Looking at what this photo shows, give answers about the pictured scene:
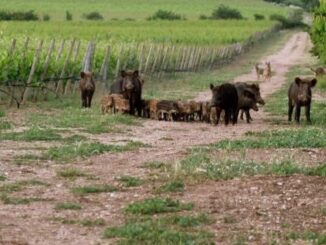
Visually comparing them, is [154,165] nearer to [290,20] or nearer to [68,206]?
[68,206]

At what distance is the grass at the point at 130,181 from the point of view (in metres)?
11.2

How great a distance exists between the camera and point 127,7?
11844 cm

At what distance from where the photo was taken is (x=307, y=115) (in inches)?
775

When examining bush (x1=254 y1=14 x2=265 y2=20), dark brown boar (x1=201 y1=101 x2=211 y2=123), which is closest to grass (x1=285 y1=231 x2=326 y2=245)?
dark brown boar (x1=201 y1=101 x2=211 y2=123)

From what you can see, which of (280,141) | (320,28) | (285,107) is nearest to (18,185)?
(280,141)

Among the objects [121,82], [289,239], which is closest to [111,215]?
[289,239]

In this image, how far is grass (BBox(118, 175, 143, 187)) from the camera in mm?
11188

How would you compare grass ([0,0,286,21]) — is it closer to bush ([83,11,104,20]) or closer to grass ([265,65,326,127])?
bush ([83,11,104,20])

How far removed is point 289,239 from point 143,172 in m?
3.90

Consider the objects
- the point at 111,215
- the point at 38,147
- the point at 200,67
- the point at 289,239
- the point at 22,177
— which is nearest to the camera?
the point at 289,239

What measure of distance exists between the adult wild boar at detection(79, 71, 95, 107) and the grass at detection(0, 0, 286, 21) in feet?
233

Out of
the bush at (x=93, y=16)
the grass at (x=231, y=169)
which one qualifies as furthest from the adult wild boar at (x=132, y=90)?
the bush at (x=93, y=16)

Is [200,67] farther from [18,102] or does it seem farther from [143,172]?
[143,172]

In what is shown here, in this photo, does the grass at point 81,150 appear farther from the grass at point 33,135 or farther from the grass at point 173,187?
the grass at point 173,187
